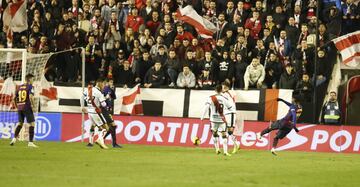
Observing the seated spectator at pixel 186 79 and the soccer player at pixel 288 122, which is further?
the seated spectator at pixel 186 79

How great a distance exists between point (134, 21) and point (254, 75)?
560cm

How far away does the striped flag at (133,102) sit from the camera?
34.9 meters

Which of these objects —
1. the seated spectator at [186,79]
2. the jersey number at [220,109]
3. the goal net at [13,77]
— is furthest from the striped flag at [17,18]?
the jersey number at [220,109]

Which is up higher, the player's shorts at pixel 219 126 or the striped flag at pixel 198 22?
the striped flag at pixel 198 22

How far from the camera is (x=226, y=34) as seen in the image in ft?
114

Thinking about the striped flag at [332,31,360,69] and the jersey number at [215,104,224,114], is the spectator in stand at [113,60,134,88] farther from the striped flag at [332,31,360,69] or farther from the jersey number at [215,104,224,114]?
the striped flag at [332,31,360,69]

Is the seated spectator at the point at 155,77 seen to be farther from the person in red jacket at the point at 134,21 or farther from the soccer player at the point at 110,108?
the person in red jacket at the point at 134,21

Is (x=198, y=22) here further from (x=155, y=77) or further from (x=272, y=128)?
(x=272, y=128)

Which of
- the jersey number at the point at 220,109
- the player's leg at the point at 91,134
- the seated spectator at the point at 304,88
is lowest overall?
the player's leg at the point at 91,134

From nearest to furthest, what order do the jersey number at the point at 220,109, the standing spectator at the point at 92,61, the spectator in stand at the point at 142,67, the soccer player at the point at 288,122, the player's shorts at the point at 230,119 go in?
the jersey number at the point at 220,109
the soccer player at the point at 288,122
the player's shorts at the point at 230,119
the spectator in stand at the point at 142,67
the standing spectator at the point at 92,61

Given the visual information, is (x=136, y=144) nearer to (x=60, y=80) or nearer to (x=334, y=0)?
(x=60, y=80)

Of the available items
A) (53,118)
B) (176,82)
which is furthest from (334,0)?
(53,118)

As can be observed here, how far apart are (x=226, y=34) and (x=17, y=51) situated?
7260mm

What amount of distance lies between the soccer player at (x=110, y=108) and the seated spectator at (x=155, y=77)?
4.38ft
